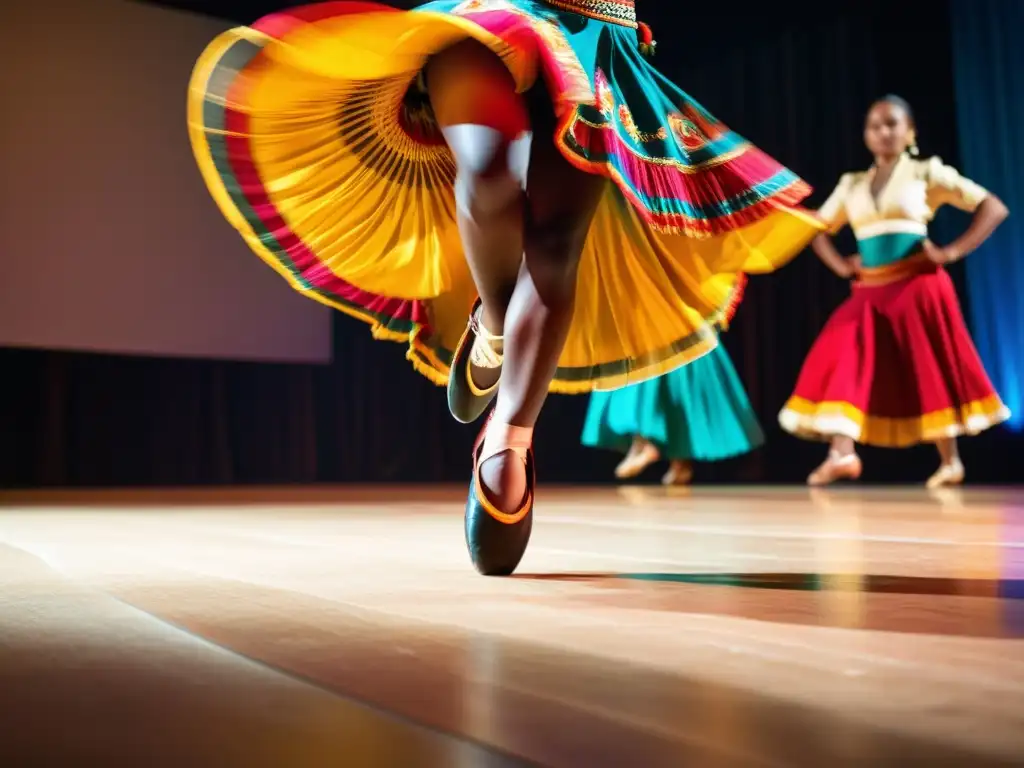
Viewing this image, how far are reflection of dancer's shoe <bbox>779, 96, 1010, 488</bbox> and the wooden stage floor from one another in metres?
2.29

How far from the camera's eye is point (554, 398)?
5.86m

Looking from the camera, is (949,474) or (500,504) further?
(949,474)

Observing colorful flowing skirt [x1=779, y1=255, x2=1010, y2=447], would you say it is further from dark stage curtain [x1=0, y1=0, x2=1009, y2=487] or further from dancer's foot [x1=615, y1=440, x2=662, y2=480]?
dark stage curtain [x1=0, y1=0, x2=1009, y2=487]

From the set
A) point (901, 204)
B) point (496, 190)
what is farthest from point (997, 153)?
point (496, 190)

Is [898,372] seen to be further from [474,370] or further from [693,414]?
[474,370]

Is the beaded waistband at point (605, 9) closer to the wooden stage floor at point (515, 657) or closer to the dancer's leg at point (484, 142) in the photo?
the dancer's leg at point (484, 142)

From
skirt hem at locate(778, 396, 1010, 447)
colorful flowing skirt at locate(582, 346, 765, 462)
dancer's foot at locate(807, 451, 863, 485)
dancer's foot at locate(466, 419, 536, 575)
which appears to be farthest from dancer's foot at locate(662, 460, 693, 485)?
dancer's foot at locate(466, 419, 536, 575)

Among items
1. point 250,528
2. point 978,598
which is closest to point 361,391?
point 250,528

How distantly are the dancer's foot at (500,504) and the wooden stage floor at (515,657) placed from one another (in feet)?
0.13

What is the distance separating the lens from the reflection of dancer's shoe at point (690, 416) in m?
4.15

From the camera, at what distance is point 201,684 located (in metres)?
0.56

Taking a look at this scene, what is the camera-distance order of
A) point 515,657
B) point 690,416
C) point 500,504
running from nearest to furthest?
point 515,657, point 500,504, point 690,416

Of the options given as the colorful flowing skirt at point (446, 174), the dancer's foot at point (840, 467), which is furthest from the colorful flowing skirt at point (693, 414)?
the colorful flowing skirt at point (446, 174)

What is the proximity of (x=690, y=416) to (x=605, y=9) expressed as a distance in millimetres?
3035
